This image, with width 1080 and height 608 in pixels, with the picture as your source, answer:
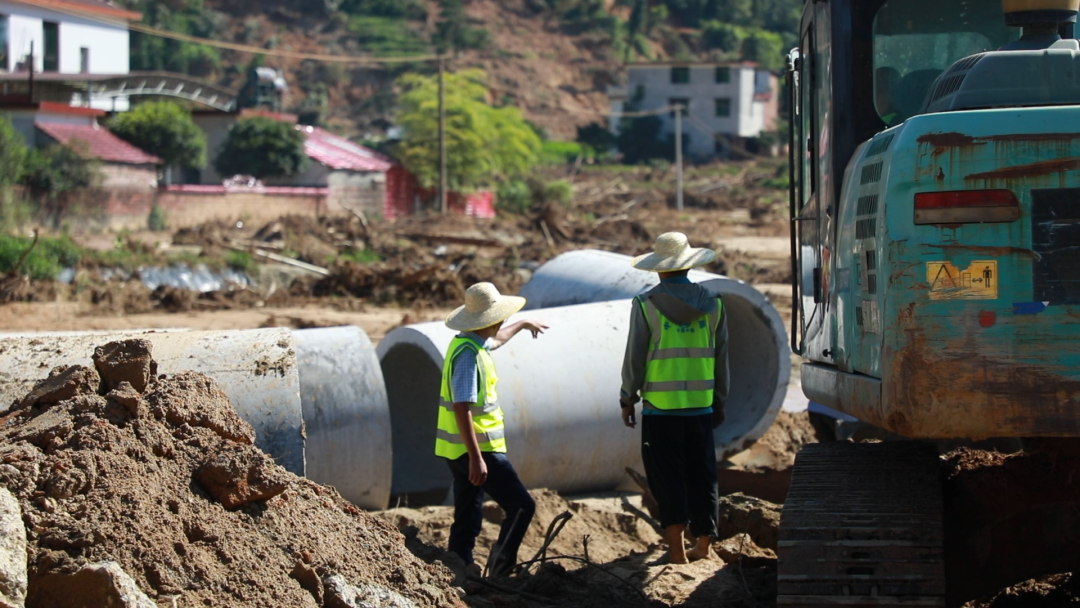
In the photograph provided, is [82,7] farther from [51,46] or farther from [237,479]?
[237,479]

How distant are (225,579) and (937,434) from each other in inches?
94.4

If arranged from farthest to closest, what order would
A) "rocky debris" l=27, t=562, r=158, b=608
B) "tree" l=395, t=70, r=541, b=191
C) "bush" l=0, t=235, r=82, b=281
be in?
"tree" l=395, t=70, r=541, b=191, "bush" l=0, t=235, r=82, b=281, "rocky debris" l=27, t=562, r=158, b=608

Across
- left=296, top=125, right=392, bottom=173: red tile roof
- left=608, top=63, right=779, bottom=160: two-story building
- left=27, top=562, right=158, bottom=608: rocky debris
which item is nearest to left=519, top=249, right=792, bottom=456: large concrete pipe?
left=27, top=562, right=158, bottom=608: rocky debris

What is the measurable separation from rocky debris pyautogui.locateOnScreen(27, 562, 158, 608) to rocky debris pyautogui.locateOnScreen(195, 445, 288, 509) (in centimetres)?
65

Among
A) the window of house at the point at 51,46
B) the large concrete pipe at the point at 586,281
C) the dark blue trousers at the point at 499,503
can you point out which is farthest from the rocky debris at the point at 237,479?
the window of house at the point at 51,46

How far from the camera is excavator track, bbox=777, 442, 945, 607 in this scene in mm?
3828

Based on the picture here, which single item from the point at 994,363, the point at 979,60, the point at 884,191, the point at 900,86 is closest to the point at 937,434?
the point at 994,363

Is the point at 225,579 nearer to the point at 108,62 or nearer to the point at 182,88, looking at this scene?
the point at 182,88

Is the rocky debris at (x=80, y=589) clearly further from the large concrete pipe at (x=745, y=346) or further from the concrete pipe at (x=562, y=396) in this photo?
the large concrete pipe at (x=745, y=346)

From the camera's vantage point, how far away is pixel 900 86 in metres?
4.72

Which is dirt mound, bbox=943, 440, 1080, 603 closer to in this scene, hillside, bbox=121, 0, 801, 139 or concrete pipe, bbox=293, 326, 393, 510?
concrete pipe, bbox=293, 326, 393, 510

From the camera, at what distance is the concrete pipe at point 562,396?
7668 millimetres

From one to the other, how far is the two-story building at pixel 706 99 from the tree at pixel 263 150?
37.1 meters

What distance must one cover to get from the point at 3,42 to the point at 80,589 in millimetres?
44279
